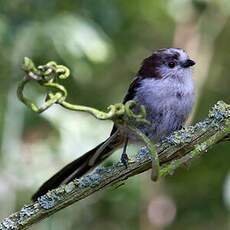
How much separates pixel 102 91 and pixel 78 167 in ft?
8.13

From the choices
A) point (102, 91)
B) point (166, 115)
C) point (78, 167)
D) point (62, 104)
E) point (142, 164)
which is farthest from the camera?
point (102, 91)

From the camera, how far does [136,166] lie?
6.09 ft

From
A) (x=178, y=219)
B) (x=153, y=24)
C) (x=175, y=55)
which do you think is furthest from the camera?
(x=153, y=24)

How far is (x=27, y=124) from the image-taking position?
4324 mm

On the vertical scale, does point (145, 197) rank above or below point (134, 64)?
below

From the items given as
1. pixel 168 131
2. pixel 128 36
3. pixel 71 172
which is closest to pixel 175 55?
pixel 168 131

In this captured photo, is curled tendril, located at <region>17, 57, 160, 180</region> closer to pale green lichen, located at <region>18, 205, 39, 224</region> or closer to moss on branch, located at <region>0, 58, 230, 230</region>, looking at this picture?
moss on branch, located at <region>0, 58, 230, 230</region>

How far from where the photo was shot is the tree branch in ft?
5.99

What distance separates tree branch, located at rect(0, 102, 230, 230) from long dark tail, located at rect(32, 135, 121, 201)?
753 mm

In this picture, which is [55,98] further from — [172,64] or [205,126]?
[172,64]

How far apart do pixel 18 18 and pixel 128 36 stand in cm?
109

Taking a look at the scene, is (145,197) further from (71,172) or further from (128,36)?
(71,172)

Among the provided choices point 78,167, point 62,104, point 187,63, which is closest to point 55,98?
point 62,104

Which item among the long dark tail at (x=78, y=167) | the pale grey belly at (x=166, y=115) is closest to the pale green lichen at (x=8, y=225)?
the long dark tail at (x=78, y=167)
